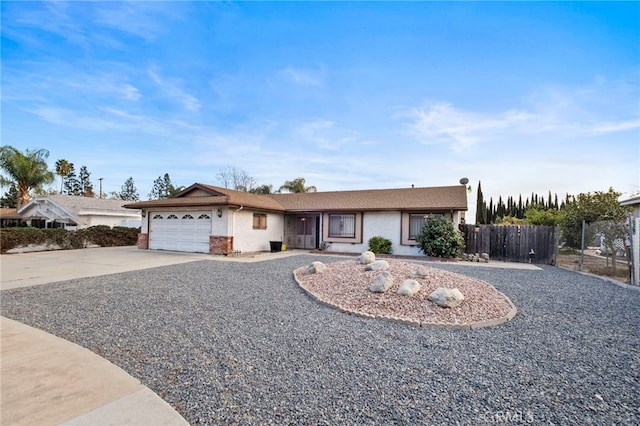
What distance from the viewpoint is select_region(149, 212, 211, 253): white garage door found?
1556 cm

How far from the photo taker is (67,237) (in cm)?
1723

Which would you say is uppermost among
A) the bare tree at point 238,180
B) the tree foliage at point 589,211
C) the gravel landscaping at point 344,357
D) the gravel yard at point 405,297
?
the bare tree at point 238,180

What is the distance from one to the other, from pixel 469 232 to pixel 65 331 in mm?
15709

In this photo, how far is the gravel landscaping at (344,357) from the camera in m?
2.59

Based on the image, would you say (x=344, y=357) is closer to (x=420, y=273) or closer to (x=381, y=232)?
(x=420, y=273)

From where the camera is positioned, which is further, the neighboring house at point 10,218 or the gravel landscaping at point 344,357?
the neighboring house at point 10,218

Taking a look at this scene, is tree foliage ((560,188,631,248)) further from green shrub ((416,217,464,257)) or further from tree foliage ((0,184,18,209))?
tree foliage ((0,184,18,209))

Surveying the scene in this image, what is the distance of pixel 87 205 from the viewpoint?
24.2 meters

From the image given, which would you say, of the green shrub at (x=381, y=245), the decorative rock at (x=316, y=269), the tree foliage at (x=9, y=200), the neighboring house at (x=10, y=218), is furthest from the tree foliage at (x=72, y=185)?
the decorative rock at (x=316, y=269)

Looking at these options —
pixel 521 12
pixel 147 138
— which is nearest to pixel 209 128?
pixel 147 138

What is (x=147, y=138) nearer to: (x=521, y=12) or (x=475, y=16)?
(x=475, y=16)

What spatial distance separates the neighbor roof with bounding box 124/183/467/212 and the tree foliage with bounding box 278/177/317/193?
12.4 metres

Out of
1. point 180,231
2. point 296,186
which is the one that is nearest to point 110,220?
point 180,231

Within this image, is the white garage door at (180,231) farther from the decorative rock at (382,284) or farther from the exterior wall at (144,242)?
the decorative rock at (382,284)
